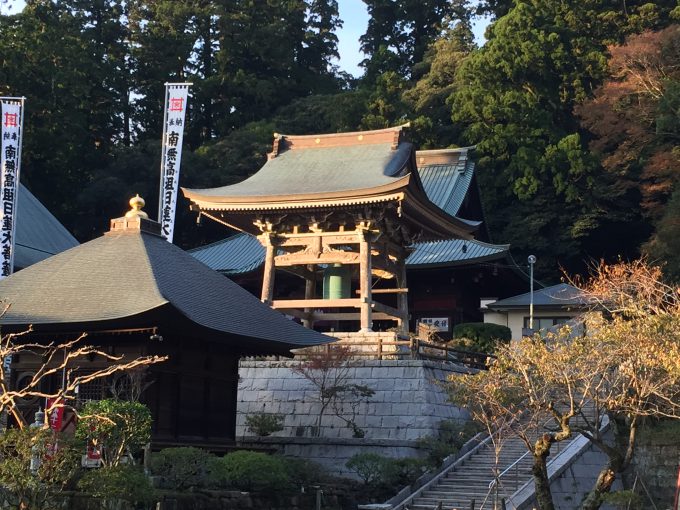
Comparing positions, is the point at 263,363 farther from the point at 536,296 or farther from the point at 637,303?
the point at 536,296

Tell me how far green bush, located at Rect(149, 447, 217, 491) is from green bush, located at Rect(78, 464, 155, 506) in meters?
2.38

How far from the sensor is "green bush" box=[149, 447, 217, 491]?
56.6ft

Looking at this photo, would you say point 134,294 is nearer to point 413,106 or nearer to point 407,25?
point 413,106

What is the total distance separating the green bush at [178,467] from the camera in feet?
56.6

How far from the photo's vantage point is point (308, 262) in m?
28.0

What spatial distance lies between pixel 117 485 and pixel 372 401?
36.4ft

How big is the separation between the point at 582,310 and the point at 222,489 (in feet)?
65.6

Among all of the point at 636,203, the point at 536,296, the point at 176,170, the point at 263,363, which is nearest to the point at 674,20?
the point at 636,203

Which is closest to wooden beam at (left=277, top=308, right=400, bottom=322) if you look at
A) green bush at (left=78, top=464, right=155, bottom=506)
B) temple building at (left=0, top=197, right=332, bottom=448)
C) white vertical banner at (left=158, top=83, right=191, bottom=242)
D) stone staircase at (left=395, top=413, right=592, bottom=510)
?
white vertical banner at (left=158, top=83, right=191, bottom=242)

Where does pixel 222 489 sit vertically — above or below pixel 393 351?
below

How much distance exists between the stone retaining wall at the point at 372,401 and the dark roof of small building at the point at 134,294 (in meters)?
3.07

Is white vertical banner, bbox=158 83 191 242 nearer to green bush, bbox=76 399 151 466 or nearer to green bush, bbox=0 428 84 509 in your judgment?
green bush, bbox=76 399 151 466

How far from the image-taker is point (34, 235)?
35375 mm

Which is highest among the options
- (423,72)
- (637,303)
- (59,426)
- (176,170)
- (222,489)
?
(423,72)
